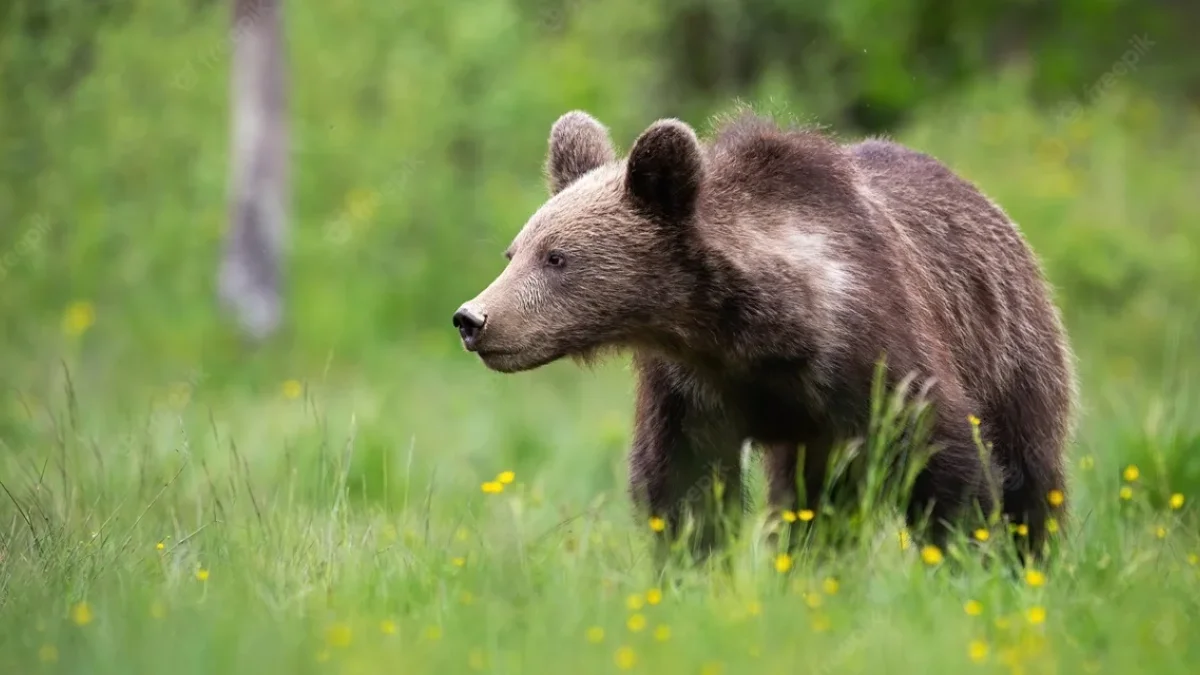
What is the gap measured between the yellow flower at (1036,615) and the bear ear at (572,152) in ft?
7.72

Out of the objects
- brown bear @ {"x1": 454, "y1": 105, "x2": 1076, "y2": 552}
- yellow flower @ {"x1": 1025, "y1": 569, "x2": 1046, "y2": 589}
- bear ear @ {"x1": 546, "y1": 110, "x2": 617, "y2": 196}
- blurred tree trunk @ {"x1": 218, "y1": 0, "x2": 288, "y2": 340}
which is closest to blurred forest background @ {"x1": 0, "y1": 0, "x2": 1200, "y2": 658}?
blurred tree trunk @ {"x1": 218, "y1": 0, "x2": 288, "y2": 340}

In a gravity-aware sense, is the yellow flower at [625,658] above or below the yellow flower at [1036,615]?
above

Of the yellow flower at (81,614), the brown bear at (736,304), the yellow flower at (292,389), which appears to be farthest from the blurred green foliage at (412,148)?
the yellow flower at (81,614)

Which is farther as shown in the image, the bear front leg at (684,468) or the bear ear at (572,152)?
the bear ear at (572,152)

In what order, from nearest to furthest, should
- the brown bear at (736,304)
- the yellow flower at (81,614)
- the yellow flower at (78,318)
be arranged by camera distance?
the yellow flower at (81,614)
the brown bear at (736,304)
the yellow flower at (78,318)

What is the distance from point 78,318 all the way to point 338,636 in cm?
855

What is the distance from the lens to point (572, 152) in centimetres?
564

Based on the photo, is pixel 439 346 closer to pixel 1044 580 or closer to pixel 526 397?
pixel 526 397

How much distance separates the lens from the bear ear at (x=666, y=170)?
4.97 meters

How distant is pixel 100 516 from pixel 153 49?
28.6 feet

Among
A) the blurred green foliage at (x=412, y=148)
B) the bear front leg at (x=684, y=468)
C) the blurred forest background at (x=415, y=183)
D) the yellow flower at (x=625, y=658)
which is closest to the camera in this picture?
the yellow flower at (x=625, y=658)

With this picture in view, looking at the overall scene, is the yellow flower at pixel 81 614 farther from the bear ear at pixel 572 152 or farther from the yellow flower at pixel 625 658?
the bear ear at pixel 572 152

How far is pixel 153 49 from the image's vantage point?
1372 centimetres

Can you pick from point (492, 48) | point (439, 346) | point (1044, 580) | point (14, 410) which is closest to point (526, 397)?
point (439, 346)
